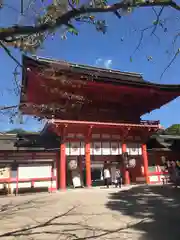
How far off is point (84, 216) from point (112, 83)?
34.5 feet

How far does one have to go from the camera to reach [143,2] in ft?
10.9

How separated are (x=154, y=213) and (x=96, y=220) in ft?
7.03

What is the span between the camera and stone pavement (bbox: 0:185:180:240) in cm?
567

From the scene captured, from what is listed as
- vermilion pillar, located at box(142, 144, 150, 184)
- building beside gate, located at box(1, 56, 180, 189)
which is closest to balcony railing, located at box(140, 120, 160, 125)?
building beside gate, located at box(1, 56, 180, 189)

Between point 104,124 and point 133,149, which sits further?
point 133,149

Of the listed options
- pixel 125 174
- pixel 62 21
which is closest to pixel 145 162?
pixel 125 174

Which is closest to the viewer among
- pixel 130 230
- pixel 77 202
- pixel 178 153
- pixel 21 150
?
pixel 130 230

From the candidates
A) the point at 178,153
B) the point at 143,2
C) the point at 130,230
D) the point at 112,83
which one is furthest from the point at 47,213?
the point at 178,153

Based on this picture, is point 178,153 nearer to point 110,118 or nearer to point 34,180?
point 110,118

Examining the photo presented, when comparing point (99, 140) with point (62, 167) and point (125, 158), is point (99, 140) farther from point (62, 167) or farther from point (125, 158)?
point (62, 167)

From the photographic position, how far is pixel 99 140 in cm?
1766

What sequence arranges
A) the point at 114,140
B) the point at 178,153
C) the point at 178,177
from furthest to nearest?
1. the point at 178,153
2. the point at 114,140
3. the point at 178,177

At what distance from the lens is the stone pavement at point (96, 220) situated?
567 cm

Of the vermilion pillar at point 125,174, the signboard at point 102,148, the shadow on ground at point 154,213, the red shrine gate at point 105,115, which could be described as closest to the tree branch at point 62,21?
the shadow on ground at point 154,213
